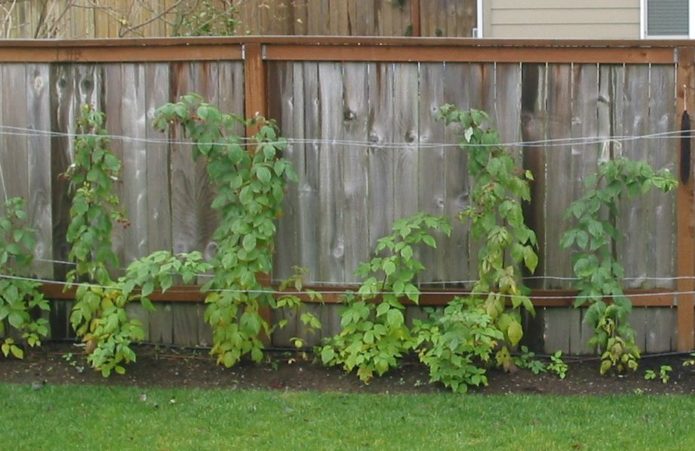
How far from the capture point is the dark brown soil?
6.79m

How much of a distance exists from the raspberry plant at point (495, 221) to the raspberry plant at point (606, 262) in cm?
30

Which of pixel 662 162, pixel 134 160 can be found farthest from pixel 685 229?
pixel 134 160

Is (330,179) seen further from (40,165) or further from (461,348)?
(40,165)

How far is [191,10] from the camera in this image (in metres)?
11.3

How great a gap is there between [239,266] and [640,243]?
2.44m

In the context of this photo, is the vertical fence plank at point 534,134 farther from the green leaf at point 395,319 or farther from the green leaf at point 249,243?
the green leaf at point 249,243

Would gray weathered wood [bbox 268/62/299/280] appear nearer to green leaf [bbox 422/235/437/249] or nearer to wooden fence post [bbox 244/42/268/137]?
wooden fence post [bbox 244/42/268/137]

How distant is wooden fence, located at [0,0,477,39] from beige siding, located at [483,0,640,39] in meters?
1.55

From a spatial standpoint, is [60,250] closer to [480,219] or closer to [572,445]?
[480,219]

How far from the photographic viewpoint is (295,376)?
→ 23.0ft

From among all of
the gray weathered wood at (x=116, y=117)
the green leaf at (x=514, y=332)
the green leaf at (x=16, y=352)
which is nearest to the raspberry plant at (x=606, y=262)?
the green leaf at (x=514, y=332)

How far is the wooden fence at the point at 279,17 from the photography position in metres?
11.5

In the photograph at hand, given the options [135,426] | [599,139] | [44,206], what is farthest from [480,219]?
[44,206]

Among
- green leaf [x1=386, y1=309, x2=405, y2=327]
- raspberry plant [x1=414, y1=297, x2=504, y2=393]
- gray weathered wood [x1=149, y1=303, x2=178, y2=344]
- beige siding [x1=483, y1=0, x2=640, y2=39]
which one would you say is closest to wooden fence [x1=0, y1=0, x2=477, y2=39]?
beige siding [x1=483, y1=0, x2=640, y2=39]
